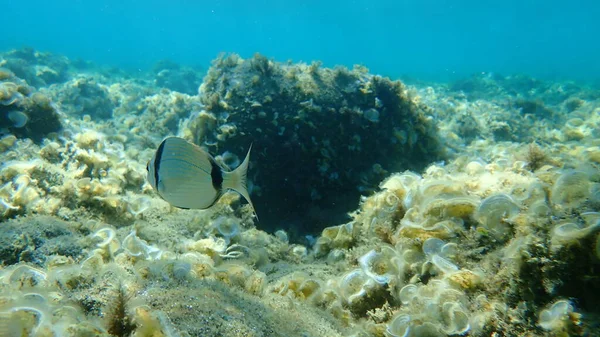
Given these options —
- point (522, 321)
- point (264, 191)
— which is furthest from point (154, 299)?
point (264, 191)

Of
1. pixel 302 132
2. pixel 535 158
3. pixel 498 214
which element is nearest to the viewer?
pixel 498 214

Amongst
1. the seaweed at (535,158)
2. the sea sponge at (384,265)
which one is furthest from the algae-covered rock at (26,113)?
the seaweed at (535,158)

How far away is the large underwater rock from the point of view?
491 centimetres

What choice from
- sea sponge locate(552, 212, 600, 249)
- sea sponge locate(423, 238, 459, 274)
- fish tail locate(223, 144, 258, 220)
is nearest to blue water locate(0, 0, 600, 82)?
fish tail locate(223, 144, 258, 220)

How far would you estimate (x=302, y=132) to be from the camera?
4.97 metres

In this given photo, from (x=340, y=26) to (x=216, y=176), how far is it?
5406 inches

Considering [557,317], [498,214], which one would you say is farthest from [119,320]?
[498,214]

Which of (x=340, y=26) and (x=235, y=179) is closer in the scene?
(x=235, y=179)

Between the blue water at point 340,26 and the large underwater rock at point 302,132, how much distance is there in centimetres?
8750

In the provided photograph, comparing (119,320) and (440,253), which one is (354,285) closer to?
(440,253)

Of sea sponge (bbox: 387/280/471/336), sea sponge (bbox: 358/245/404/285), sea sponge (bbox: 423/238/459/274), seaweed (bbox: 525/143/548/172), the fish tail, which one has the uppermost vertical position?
seaweed (bbox: 525/143/548/172)

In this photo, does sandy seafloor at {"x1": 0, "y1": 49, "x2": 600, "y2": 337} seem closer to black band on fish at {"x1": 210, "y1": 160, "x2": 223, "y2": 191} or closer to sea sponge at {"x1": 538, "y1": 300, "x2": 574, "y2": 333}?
sea sponge at {"x1": 538, "y1": 300, "x2": 574, "y2": 333}

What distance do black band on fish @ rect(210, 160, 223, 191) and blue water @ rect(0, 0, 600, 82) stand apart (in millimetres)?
90946

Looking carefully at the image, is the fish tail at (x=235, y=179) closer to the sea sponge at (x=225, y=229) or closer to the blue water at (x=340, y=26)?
the sea sponge at (x=225, y=229)
